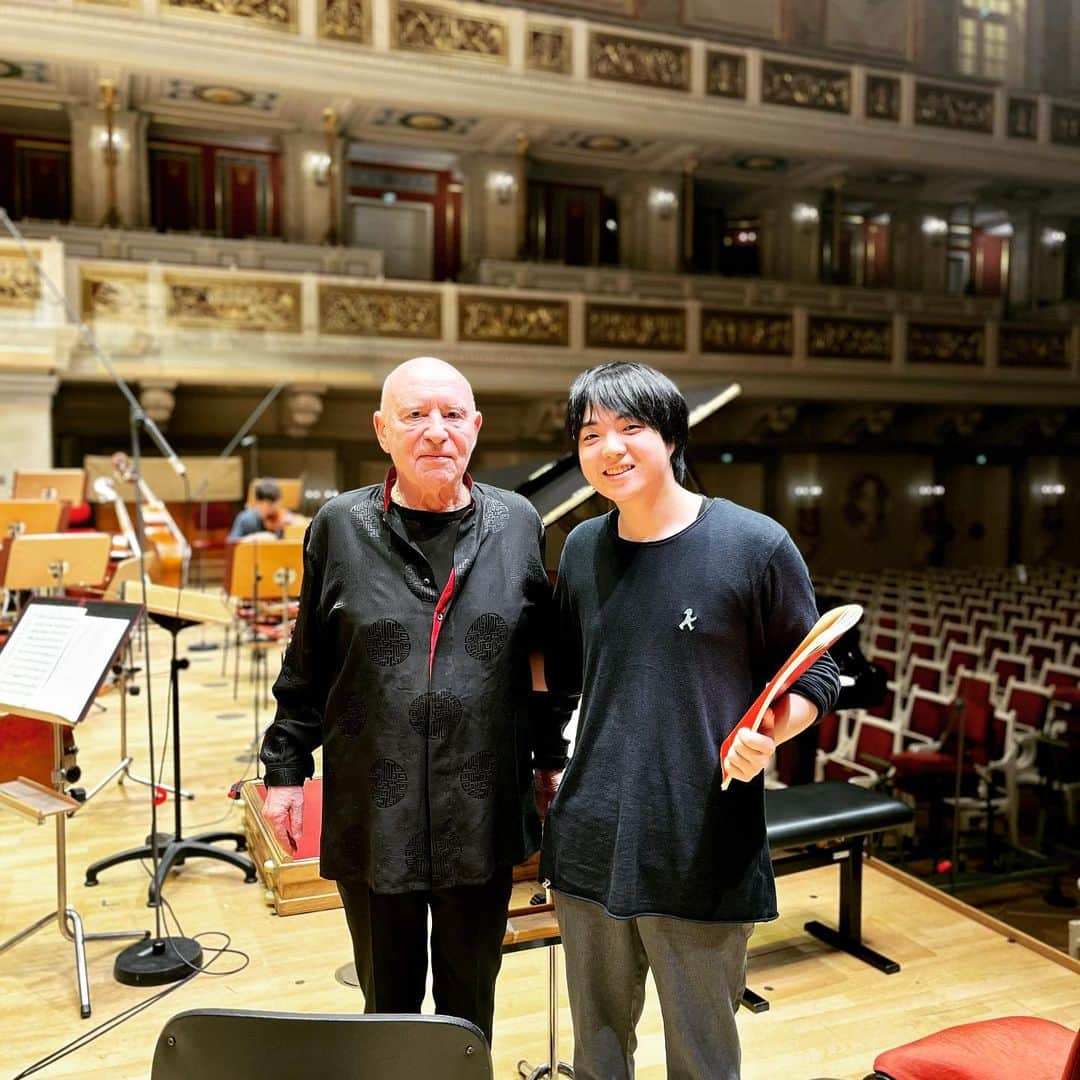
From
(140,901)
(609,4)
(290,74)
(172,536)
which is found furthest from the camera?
(609,4)

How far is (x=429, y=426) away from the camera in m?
1.72

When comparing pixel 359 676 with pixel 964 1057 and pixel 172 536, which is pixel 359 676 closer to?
pixel 964 1057

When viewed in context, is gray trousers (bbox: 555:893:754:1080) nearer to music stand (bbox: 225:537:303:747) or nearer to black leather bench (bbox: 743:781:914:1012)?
black leather bench (bbox: 743:781:914:1012)

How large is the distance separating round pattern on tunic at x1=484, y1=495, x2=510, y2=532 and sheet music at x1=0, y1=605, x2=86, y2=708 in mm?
1626

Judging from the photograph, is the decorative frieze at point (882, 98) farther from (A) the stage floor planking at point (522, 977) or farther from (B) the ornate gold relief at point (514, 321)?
(A) the stage floor planking at point (522, 977)

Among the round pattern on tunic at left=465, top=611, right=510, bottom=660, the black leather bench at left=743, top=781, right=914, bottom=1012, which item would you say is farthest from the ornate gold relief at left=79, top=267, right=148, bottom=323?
the round pattern on tunic at left=465, top=611, right=510, bottom=660

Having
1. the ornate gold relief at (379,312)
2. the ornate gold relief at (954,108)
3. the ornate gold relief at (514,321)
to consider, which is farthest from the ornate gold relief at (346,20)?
the ornate gold relief at (954,108)

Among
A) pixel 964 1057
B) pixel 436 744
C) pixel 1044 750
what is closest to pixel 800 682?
pixel 436 744

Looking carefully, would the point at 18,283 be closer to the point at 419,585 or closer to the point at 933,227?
the point at 419,585

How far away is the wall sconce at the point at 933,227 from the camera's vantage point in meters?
17.7

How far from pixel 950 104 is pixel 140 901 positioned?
1579 cm

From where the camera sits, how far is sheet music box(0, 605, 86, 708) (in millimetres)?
2850

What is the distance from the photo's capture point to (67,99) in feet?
42.3

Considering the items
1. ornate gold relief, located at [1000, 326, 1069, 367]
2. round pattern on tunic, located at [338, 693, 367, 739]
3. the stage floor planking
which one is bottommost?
the stage floor planking
